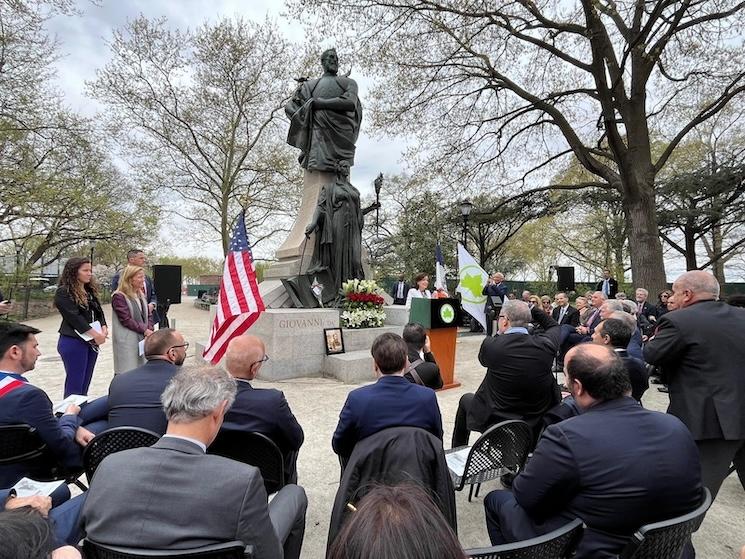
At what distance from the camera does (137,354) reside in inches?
200

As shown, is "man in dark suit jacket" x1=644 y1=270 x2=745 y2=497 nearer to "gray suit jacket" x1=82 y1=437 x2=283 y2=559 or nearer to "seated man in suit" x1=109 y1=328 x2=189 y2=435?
"gray suit jacket" x1=82 y1=437 x2=283 y2=559

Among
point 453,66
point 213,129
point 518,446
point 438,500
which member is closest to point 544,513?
point 438,500

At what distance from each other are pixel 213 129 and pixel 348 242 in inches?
628

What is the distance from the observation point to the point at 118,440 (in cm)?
218

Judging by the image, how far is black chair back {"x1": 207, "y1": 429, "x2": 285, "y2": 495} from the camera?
2.21 meters

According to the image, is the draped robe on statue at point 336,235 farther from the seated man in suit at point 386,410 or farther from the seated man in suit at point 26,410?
the seated man in suit at point 386,410

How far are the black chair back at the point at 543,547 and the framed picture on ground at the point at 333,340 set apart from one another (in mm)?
6034

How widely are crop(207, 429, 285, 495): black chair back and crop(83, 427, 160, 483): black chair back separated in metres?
0.33

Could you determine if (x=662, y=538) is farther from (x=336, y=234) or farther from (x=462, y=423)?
(x=336, y=234)

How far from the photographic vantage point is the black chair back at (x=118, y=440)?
2150mm

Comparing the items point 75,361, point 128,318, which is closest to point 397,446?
point 128,318

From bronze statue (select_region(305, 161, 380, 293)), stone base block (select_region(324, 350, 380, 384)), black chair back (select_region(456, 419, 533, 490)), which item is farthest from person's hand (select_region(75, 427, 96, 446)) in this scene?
bronze statue (select_region(305, 161, 380, 293))

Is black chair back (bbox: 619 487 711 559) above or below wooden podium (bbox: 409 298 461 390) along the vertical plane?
below

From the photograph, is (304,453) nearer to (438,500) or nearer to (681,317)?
(438,500)
